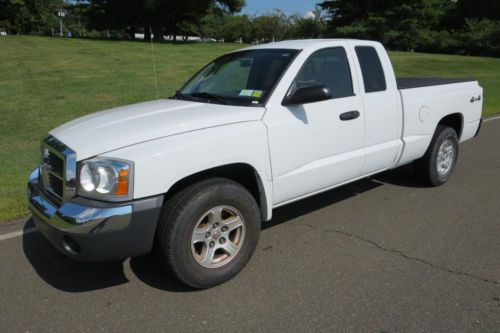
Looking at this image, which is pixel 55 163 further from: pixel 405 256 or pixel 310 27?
Result: pixel 310 27

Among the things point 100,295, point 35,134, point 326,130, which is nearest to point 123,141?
point 100,295

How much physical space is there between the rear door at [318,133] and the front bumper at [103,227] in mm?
1189

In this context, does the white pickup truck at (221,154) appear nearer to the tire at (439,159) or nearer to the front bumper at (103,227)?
the front bumper at (103,227)

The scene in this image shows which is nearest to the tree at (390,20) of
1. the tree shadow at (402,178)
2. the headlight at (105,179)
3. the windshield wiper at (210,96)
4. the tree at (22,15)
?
the tree at (22,15)

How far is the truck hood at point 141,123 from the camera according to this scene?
3.36 m

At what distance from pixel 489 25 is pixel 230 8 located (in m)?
25.3

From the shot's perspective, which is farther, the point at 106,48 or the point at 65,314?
the point at 106,48

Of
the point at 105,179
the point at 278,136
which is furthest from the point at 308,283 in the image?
the point at 105,179

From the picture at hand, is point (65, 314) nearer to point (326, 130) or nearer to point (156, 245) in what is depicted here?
point (156, 245)

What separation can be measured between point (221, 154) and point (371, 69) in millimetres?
2285

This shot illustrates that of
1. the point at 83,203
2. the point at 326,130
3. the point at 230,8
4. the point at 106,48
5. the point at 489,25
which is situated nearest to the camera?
the point at 83,203

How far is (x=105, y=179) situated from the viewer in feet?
10.5

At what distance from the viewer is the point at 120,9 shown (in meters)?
42.2

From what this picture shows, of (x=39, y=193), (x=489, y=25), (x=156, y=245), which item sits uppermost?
(x=489, y=25)
